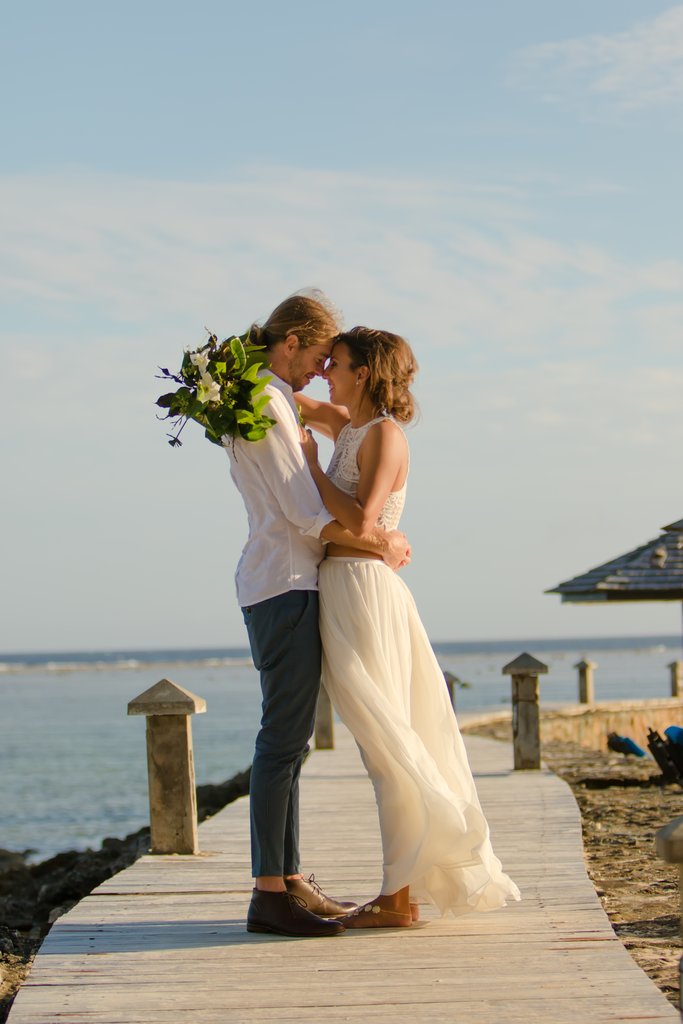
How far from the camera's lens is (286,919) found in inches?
185

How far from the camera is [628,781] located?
37.5 ft

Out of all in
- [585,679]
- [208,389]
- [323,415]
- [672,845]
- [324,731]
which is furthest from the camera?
[585,679]

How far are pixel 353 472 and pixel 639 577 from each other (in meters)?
7.58

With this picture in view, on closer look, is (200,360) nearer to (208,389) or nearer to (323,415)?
(208,389)

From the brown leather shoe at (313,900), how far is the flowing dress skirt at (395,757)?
0.30 metres

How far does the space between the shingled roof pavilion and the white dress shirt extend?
7.46 metres

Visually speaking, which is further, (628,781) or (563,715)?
(563,715)

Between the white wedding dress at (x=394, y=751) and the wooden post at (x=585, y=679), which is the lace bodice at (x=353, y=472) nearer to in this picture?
the white wedding dress at (x=394, y=751)

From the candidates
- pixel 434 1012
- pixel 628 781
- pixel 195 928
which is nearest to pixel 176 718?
pixel 195 928

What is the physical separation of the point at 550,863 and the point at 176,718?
202 cm

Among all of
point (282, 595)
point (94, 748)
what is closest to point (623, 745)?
point (282, 595)

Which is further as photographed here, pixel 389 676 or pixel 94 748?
pixel 94 748

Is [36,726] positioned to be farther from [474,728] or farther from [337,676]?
[337,676]

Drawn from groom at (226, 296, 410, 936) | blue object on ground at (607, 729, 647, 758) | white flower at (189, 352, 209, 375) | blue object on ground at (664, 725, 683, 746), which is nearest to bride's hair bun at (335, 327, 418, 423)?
groom at (226, 296, 410, 936)
